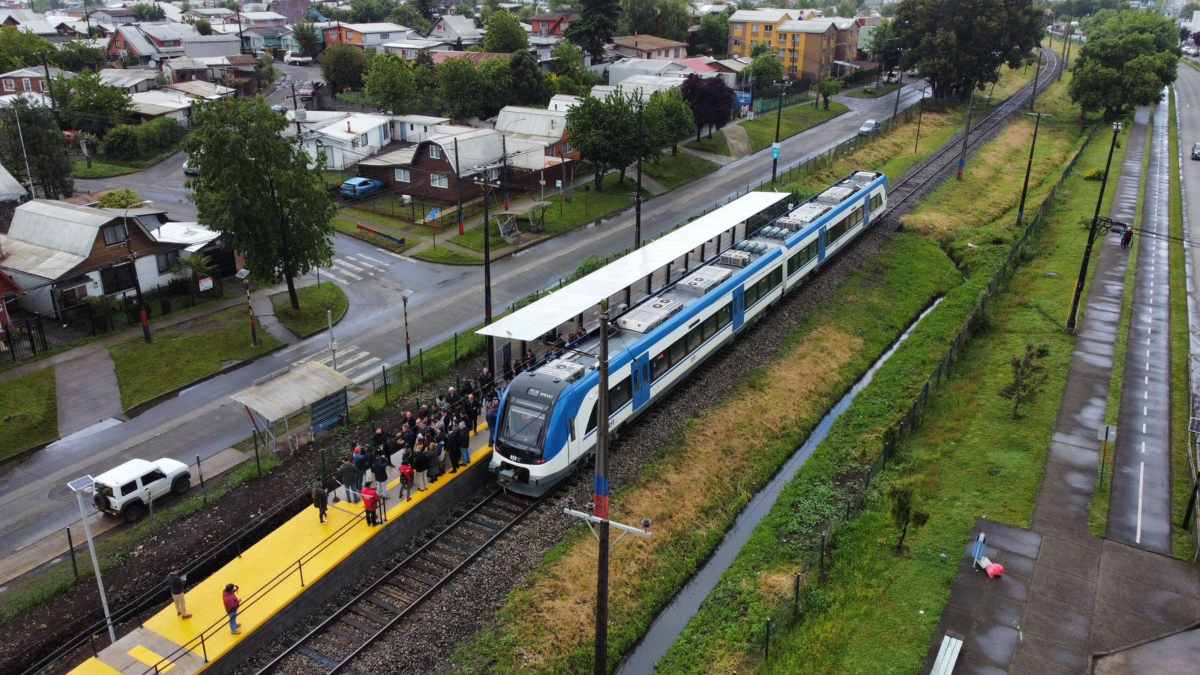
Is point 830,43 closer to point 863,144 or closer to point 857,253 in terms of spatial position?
point 863,144

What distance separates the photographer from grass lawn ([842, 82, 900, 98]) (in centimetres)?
10112

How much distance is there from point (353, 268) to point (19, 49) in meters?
75.9

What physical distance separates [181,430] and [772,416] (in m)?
21.0

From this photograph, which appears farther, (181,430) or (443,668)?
(181,430)

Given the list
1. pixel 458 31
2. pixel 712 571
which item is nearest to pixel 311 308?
pixel 712 571

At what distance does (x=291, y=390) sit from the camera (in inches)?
1110

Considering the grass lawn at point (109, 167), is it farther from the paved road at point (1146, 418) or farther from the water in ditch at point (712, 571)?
the paved road at point (1146, 418)

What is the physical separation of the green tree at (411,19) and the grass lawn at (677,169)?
85.4 m

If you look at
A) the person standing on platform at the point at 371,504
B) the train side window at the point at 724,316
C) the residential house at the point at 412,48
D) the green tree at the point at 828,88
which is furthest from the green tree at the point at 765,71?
the person standing on platform at the point at 371,504

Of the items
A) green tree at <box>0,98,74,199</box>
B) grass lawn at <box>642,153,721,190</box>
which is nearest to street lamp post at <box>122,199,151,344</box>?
green tree at <box>0,98,74,199</box>

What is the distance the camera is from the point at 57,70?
86500 millimetres

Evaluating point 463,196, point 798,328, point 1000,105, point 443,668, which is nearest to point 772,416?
point 798,328

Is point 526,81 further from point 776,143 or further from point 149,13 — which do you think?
point 149,13

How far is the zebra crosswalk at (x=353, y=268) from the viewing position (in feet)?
149
